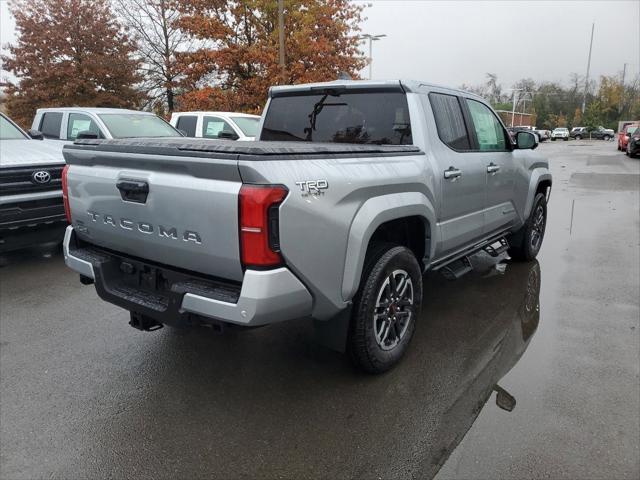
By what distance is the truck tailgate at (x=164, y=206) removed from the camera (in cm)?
239

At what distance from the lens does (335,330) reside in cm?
296

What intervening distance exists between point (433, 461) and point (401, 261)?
50.5 inches

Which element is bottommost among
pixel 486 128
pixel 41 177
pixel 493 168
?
pixel 41 177

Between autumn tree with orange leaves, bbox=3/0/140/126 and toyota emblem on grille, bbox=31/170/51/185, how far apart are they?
Result: 18.5 metres

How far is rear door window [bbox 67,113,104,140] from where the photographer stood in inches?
349

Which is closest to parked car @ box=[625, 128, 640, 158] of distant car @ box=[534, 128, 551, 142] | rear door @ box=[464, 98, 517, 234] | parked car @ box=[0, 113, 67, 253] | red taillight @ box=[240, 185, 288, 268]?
rear door @ box=[464, 98, 517, 234]

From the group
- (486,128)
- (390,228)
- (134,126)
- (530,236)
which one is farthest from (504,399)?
(134,126)

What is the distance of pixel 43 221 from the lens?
5.43 m

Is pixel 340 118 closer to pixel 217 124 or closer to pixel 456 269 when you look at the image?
pixel 456 269

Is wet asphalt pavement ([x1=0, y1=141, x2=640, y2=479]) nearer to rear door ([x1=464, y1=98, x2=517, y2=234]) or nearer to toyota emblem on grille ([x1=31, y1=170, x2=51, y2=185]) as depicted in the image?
rear door ([x1=464, y1=98, x2=517, y2=234])

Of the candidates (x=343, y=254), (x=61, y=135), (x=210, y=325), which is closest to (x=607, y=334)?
(x=343, y=254)

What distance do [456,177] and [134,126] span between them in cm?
705

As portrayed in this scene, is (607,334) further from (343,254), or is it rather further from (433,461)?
(343,254)

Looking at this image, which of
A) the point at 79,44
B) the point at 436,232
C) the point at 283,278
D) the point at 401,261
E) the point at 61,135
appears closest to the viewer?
the point at 283,278
